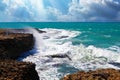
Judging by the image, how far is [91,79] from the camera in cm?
895

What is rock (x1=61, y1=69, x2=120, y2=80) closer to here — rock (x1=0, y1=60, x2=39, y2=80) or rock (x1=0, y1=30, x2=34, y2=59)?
rock (x1=0, y1=60, x2=39, y2=80)

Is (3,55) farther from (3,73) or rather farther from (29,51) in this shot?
(3,73)

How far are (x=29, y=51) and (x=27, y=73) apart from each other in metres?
16.7

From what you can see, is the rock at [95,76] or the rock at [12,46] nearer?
the rock at [95,76]

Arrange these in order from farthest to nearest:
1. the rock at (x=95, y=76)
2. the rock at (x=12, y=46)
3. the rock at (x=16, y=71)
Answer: the rock at (x=12, y=46) → the rock at (x=16, y=71) → the rock at (x=95, y=76)

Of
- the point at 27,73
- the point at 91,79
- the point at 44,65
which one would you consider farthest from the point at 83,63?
the point at 91,79

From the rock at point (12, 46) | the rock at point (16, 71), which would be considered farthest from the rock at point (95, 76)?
the rock at point (12, 46)

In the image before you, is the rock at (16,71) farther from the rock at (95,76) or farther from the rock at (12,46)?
the rock at (12,46)

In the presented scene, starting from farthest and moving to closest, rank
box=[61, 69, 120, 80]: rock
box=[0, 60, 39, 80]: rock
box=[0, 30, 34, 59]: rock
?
box=[0, 30, 34, 59]: rock, box=[0, 60, 39, 80]: rock, box=[61, 69, 120, 80]: rock

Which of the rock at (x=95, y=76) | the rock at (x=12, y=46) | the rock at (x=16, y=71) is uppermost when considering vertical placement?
the rock at (x=95, y=76)

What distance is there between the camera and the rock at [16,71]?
450 inches

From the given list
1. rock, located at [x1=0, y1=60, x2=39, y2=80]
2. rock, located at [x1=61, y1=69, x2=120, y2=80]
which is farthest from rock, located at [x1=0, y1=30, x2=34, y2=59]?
rock, located at [x1=61, y1=69, x2=120, y2=80]

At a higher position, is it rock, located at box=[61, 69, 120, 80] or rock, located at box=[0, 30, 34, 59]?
rock, located at box=[61, 69, 120, 80]

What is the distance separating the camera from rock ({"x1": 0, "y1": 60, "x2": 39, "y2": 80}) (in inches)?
450
